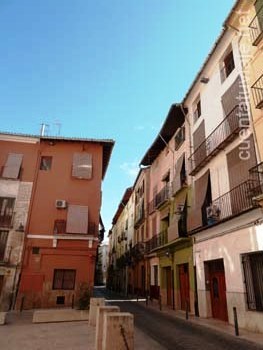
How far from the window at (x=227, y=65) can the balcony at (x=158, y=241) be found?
11182 mm

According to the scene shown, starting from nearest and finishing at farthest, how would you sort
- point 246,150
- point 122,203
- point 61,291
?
point 246,150 → point 61,291 → point 122,203

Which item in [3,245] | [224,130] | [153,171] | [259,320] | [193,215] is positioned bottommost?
[259,320]

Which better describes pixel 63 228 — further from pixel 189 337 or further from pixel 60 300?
pixel 189 337

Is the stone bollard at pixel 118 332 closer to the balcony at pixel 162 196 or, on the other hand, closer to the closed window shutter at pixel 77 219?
the closed window shutter at pixel 77 219

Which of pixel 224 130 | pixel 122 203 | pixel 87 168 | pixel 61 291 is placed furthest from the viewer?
pixel 122 203

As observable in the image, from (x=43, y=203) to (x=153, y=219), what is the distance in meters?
10.2

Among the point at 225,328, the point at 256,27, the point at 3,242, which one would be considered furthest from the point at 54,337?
the point at 256,27

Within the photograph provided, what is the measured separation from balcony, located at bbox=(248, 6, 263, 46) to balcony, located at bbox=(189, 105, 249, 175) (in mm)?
2688

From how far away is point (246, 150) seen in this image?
11.2 meters

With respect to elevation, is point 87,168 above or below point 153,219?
above

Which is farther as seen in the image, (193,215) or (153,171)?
(153,171)

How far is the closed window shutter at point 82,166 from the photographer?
19.0m

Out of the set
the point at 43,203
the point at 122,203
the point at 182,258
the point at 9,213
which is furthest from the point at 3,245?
the point at 122,203

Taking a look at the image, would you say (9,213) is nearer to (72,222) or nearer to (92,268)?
(72,222)
